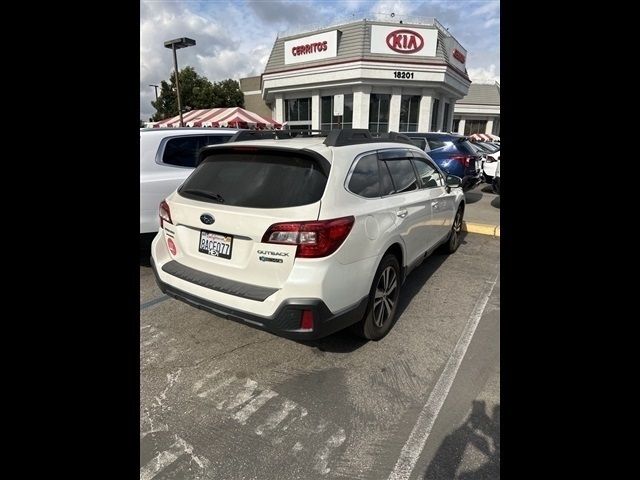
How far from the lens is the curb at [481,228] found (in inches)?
280

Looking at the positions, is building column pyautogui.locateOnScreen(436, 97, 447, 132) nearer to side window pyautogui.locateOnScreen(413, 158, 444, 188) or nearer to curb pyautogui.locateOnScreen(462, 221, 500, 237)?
curb pyautogui.locateOnScreen(462, 221, 500, 237)

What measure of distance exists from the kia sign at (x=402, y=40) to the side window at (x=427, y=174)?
22.6 metres

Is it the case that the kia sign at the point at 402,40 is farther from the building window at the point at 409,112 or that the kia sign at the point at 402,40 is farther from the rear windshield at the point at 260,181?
the rear windshield at the point at 260,181

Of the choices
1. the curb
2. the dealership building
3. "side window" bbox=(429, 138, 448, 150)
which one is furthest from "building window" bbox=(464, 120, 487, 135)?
the curb

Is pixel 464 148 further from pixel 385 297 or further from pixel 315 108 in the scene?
pixel 315 108

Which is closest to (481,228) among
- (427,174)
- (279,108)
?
(427,174)

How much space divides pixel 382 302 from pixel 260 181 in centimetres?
150

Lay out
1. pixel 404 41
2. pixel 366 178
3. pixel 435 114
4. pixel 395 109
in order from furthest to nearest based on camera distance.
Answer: pixel 435 114 < pixel 395 109 < pixel 404 41 < pixel 366 178

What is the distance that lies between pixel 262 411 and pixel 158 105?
173ft

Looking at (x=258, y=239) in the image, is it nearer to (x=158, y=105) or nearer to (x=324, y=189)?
(x=324, y=189)

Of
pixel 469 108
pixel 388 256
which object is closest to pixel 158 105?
pixel 469 108

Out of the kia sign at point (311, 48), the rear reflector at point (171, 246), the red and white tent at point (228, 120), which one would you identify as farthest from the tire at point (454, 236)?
the kia sign at point (311, 48)

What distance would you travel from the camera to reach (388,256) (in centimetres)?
334

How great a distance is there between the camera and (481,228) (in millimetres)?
7227
